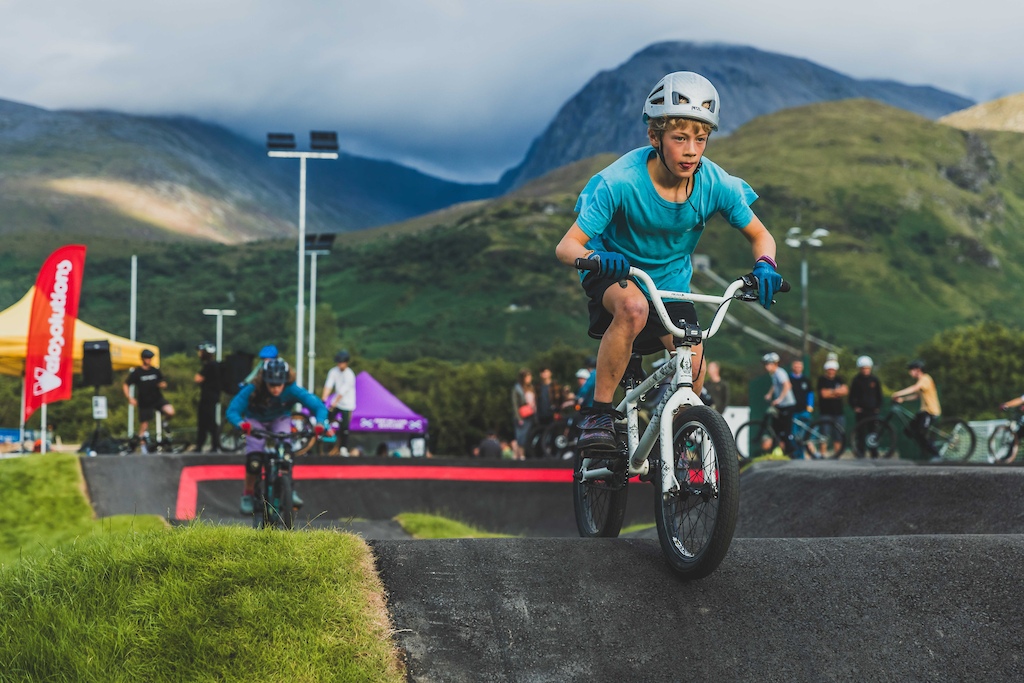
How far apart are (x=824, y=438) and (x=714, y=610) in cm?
1471

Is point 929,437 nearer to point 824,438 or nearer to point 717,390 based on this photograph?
point 824,438

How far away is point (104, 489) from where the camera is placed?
520 inches

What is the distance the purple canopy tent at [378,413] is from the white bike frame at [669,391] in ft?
82.0

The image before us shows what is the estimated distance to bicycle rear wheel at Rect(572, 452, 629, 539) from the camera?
5.61 meters

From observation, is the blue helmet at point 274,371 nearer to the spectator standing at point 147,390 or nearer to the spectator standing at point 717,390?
the spectator standing at point 717,390

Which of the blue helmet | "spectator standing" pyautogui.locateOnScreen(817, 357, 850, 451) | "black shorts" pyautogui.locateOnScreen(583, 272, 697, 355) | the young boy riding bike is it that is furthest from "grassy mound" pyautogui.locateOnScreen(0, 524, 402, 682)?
"spectator standing" pyautogui.locateOnScreen(817, 357, 850, 451)

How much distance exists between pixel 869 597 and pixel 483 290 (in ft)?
609

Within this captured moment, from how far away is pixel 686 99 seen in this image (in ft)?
16.8

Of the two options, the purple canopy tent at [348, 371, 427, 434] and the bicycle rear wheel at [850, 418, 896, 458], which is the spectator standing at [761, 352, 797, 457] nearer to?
the bicycle rear wheel at [850, 418, 896, 458]

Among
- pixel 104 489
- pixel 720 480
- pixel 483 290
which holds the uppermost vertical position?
pixel 483 290

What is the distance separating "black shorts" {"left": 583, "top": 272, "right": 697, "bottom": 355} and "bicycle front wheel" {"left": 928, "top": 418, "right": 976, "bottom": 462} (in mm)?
14085

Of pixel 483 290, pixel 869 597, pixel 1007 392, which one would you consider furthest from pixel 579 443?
pixel 483 290

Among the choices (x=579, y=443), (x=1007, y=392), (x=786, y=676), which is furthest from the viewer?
(x=1007, y=392)

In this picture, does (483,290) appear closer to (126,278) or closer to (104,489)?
(126,278)
